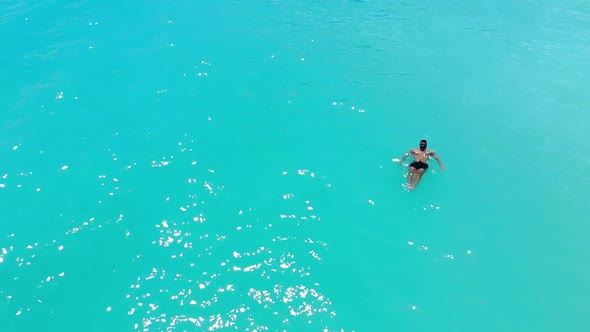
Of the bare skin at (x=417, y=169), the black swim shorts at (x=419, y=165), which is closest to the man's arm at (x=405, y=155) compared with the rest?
the bare skin at (x=417, y=169)

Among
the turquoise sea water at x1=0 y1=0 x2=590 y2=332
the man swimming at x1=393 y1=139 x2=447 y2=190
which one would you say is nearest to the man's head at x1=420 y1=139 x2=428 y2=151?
the man swimming at x1=393 y1=139 x2=447 y2=190

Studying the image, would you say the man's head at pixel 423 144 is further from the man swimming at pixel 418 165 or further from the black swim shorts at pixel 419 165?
the black swim shorts at pixel 419 165

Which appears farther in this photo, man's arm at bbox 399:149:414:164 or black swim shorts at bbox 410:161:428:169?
man's arm at bbox 399:149:414:164

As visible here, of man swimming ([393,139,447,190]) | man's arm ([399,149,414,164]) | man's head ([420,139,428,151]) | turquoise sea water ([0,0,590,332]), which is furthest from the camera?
man's arm ([399,149,414,164])

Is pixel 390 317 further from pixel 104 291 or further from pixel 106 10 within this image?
pixel 106 10

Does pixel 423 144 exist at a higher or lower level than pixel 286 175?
higher

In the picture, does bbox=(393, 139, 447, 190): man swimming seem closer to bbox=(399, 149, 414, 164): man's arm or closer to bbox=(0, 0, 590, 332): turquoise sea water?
bbox=(399, 149, 414, 164): man's arm

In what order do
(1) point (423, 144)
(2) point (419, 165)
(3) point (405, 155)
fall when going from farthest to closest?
(3) point (405, 155)
(2) point (419, 165)
(1) point (423, 144)

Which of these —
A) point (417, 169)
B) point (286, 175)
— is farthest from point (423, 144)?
point (286, 175)

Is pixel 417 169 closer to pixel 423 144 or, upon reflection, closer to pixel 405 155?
pixel 405 155
